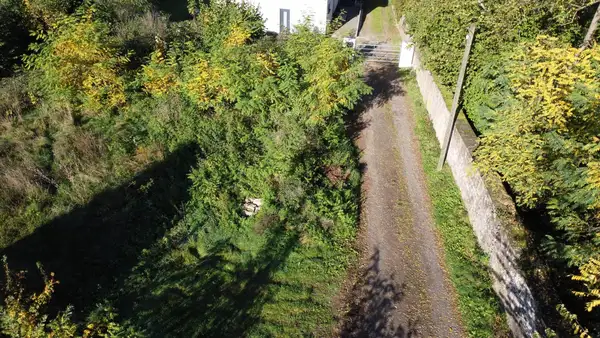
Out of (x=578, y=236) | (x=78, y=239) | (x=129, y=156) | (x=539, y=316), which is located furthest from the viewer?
(x=129, y=156)

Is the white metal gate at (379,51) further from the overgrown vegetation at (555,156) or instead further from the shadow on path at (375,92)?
the overgrown vegetation at (555,156)

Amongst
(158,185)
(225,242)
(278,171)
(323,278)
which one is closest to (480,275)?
(323,278)

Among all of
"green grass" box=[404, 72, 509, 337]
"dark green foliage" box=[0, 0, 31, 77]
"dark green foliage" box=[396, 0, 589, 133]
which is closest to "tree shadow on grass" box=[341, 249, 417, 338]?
"green grass" box=[404, 72, 509, 337]

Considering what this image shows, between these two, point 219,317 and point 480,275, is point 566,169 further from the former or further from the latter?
point 219,317

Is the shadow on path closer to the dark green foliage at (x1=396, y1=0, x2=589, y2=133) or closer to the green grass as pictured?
the green grass

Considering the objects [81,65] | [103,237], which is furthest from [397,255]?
[81,65]

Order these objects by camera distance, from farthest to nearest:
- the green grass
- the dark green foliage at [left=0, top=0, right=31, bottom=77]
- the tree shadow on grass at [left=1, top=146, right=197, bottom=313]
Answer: the dark green foliage at [left=0, top=0, right=31, bottom=77] < the tree shadow on grass at [left=1, top=146, right=197, bottom=313] < the green grass

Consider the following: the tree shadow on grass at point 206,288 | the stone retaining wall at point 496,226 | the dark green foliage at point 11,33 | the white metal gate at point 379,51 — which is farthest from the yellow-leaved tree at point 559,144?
the dark green foliage at point 11,33

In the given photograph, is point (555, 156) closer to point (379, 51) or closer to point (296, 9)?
point (379, 51)
